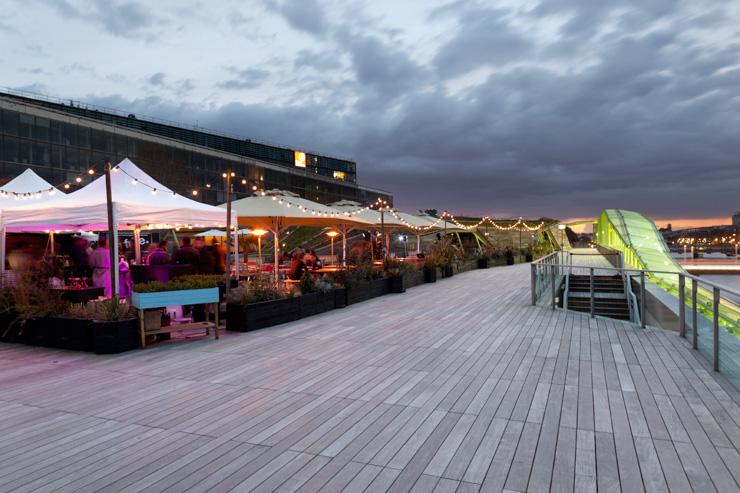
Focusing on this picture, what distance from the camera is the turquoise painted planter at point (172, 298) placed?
609 centimetres

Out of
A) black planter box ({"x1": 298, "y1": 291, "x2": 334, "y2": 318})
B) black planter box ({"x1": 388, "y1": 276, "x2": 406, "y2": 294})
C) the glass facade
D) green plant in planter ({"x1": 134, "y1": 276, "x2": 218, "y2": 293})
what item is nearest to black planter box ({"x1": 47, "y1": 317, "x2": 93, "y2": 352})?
green plant in planter ({"x1": 134, "y1": 276, "x2": 218, "y2": 293})

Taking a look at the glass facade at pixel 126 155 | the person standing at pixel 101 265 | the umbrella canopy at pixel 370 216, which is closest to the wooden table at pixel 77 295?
the person standing at pixel 101 265

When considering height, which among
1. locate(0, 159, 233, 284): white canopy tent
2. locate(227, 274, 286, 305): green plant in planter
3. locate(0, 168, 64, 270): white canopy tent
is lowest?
locate(227, 274, 286, 305): green plant in planter

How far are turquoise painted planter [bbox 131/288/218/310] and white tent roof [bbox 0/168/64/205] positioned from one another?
664 centimetres

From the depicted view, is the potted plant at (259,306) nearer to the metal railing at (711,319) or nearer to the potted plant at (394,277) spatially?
the potted plant at (394,277)

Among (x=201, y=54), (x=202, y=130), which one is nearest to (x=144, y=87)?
(x=201, y=54)

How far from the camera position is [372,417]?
3697mm

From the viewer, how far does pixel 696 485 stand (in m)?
2.59

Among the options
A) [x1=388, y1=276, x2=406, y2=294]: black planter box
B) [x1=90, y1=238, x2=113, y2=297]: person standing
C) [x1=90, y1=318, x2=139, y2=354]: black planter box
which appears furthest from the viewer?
[x1=388, y1=276, x2=406, y2=294]: black planter box

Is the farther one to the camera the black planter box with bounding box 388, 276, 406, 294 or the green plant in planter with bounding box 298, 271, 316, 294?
the black planter box with bounding box 388, 276, 406, 294

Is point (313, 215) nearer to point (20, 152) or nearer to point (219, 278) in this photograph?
point (219, 278)

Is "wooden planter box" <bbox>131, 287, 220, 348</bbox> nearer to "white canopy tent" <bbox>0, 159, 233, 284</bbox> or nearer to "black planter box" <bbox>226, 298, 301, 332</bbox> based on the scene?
"black planter box" <bbox>226, 298, 301, 332</bbox>

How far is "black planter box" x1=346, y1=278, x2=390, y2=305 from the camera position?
10.7 m

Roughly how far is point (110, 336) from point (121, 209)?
2498 mm
